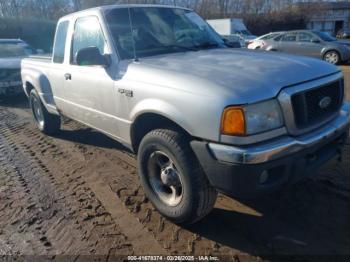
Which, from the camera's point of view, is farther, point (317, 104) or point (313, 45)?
point (313, 45)

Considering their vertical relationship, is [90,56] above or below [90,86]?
above

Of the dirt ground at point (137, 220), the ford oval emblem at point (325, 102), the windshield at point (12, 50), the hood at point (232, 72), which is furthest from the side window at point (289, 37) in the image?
the ford oval emblem at point (325, 102)

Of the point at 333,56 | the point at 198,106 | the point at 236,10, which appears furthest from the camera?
the point at 236,10

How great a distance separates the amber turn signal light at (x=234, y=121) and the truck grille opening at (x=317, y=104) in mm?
459

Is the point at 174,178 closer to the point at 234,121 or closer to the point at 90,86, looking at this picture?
the point at 234,121

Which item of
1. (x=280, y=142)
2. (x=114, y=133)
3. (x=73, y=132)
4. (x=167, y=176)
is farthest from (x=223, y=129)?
(x=73, y=132)

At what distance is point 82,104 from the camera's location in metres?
4.27

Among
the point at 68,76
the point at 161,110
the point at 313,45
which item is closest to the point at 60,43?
the point at 68,76

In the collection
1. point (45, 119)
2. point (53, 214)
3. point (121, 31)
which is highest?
point (121, 31)

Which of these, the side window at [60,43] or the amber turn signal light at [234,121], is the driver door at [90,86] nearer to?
the side window at [60,43]

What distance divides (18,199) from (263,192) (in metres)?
2.79

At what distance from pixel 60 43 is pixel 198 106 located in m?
3.18

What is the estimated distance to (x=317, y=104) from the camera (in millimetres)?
2818

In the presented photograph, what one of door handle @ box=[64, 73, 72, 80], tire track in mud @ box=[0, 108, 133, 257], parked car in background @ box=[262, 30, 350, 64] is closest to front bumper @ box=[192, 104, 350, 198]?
tire track in mud @ box=[0, 108, 133, 257]
